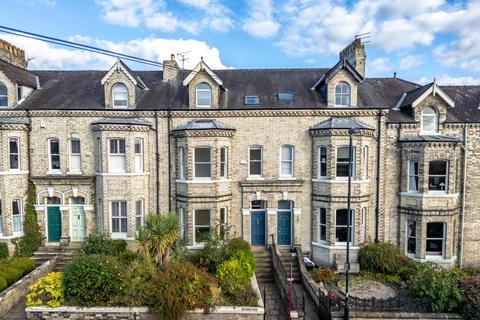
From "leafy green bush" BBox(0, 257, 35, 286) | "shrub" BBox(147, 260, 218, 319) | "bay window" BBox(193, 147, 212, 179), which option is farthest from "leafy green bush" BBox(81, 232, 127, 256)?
"bay window" BBox(193, 147, 212, 179)

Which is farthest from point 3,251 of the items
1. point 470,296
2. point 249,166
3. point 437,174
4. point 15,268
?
point 437,174

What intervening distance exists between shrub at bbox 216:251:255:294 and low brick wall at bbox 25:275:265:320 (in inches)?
38.0

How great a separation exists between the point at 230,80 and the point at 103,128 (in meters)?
9.08

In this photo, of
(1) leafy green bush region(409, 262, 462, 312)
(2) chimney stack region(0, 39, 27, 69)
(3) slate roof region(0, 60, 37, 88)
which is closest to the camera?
(1) leafy green bush region(409, 262, 462, 312)

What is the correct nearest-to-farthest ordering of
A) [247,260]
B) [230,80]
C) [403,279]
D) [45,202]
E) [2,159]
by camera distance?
[247,260] → [403,279] → [2,159] → [45,202] → [230,80]

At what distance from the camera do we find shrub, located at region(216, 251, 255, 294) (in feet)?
40.1

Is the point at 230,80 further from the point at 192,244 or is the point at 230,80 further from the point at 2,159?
the point at 2,159

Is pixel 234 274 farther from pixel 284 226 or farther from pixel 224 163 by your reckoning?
pixel 224 163

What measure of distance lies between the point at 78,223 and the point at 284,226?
12.9 m

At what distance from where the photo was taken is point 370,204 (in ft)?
59.2

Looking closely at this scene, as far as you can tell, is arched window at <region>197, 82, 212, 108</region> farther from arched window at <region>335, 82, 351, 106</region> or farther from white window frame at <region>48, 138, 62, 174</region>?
white window frame at <region>48, 138, 62, 174</region>

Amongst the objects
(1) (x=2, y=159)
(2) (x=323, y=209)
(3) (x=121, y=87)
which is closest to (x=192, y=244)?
(2) (x=323, y=209)

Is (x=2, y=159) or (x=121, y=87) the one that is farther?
Answer: (x=121, y=87)

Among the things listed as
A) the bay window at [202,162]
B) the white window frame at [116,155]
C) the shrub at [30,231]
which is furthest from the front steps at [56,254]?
the bay window at [202,162]
